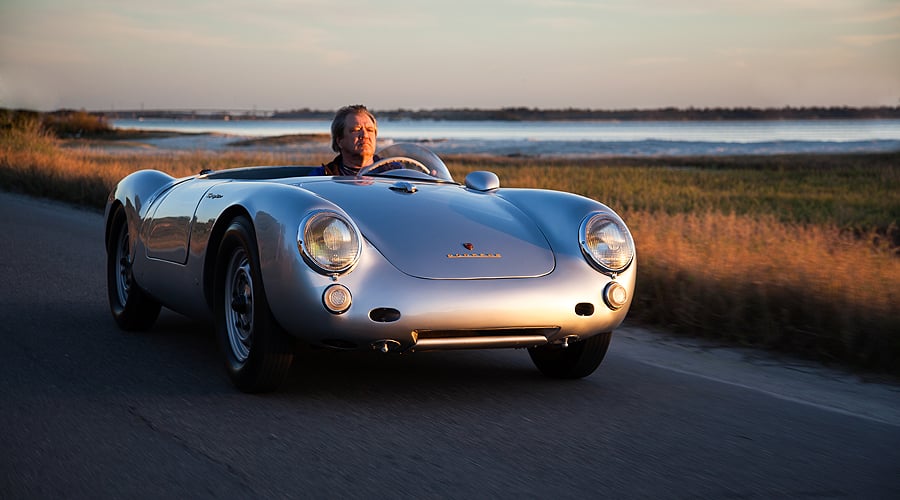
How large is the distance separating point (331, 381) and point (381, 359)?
62 cm

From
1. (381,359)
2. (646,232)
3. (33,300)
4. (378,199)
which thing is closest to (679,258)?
(646,232)

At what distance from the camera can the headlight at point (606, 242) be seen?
524cm

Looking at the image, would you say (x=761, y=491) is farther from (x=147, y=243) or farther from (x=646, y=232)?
(x=646, y=232)

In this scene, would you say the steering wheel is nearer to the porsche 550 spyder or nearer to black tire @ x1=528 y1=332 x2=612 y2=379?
the porsche 550 spyder

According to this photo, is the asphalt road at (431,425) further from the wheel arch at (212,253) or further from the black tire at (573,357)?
the wheel arch at (212,253)

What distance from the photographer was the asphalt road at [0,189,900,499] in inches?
149

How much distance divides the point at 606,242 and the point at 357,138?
2.03 metres

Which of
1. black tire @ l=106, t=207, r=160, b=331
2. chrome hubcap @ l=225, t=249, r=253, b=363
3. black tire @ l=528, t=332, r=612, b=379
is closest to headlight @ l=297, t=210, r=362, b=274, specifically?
chrome hubcap @ l=225, t=249, r=253, b=363

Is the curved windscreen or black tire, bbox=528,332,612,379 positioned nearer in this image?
black tire, bbox=528,332,612,379

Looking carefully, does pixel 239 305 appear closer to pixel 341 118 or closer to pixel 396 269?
pixel 396 269

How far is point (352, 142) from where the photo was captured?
673 cm

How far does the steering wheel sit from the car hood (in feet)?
2.12

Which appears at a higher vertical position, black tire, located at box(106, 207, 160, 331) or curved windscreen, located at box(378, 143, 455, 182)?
curved windscreen, located at box(378, 143, 455, 182)

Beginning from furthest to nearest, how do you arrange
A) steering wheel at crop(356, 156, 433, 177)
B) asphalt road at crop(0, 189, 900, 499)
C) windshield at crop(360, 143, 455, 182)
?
windshield at crop(360, 143, 455, 182)
steering wheel at crop(356, 156, 433, 177)
asphalt road at crop(0, 189, 900, 499)
